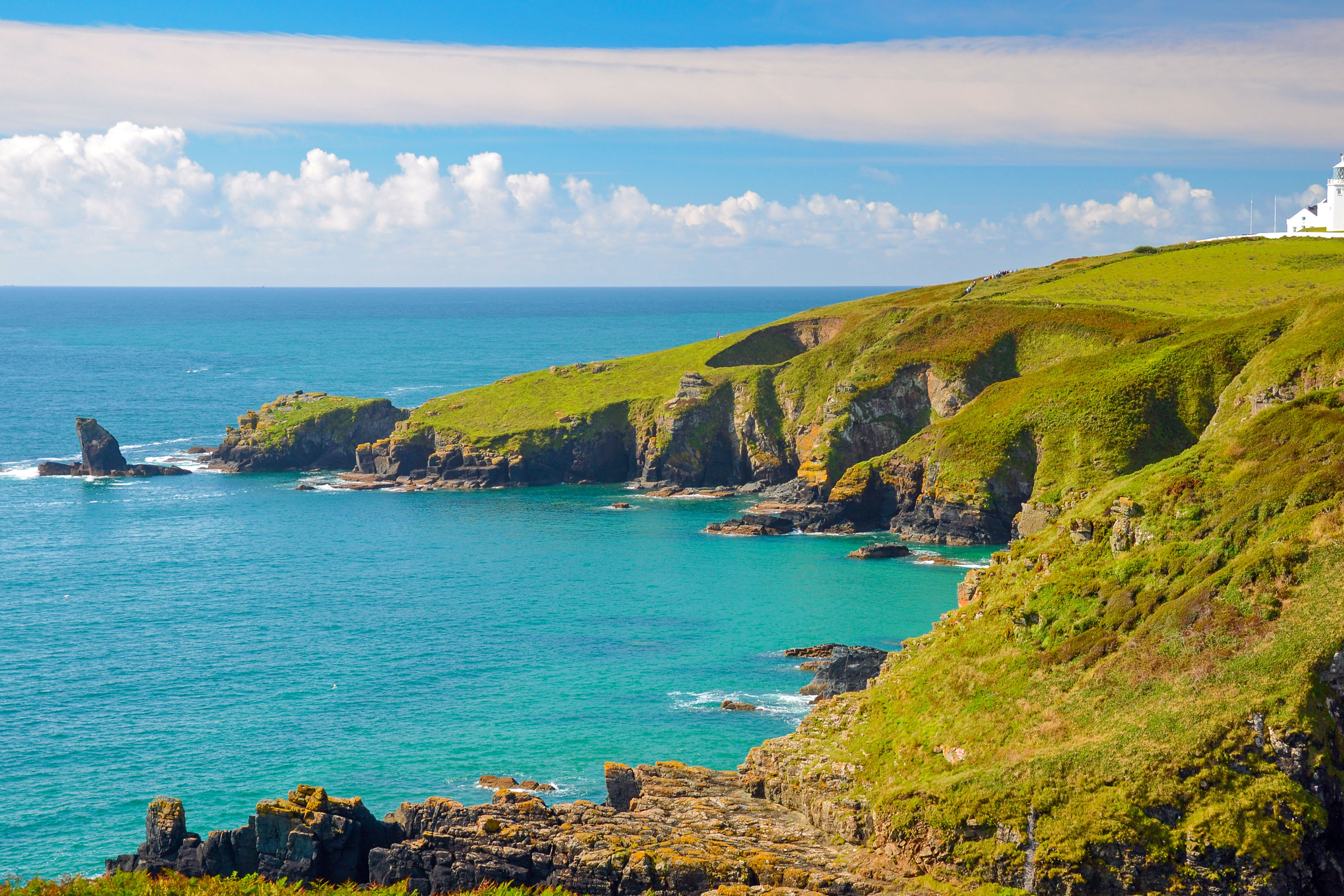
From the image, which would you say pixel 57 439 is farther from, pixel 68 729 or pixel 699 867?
pixel 699 867

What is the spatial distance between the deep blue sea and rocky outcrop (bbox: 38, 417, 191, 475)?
1279cm

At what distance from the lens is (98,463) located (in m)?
149

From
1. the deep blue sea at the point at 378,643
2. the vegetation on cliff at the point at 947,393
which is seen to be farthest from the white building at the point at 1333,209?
the deep blue sea at the point at 378,643

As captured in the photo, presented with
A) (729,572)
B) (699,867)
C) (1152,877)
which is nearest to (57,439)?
(729,572)

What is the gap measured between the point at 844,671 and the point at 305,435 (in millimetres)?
114429

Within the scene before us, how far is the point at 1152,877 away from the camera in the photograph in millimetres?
36156

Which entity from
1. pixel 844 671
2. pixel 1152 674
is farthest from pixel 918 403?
pixel 1152 674

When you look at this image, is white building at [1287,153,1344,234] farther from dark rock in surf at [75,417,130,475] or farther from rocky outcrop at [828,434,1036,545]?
dark rock in surf at [75,417,130,475]

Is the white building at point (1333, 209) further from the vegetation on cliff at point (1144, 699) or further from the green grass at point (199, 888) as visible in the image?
the green grass at point (199, 888)

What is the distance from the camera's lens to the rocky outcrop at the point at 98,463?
149 m

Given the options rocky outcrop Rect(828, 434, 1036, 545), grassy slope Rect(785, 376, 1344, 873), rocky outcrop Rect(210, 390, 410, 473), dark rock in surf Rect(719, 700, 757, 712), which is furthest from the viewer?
rocky outcrop Rect(210, 390, 410, 473)

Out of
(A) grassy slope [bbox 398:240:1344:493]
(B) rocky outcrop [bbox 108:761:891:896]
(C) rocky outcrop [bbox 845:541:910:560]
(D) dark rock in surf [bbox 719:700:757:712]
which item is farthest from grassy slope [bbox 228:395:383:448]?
(B) rocky outcrop [bbox 108:761:891:896]

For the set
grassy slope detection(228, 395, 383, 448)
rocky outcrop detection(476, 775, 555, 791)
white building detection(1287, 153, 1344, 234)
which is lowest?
rocky outcrop detection(476, 775, 555, 791)

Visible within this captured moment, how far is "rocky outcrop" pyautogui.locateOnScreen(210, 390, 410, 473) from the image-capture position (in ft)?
522
